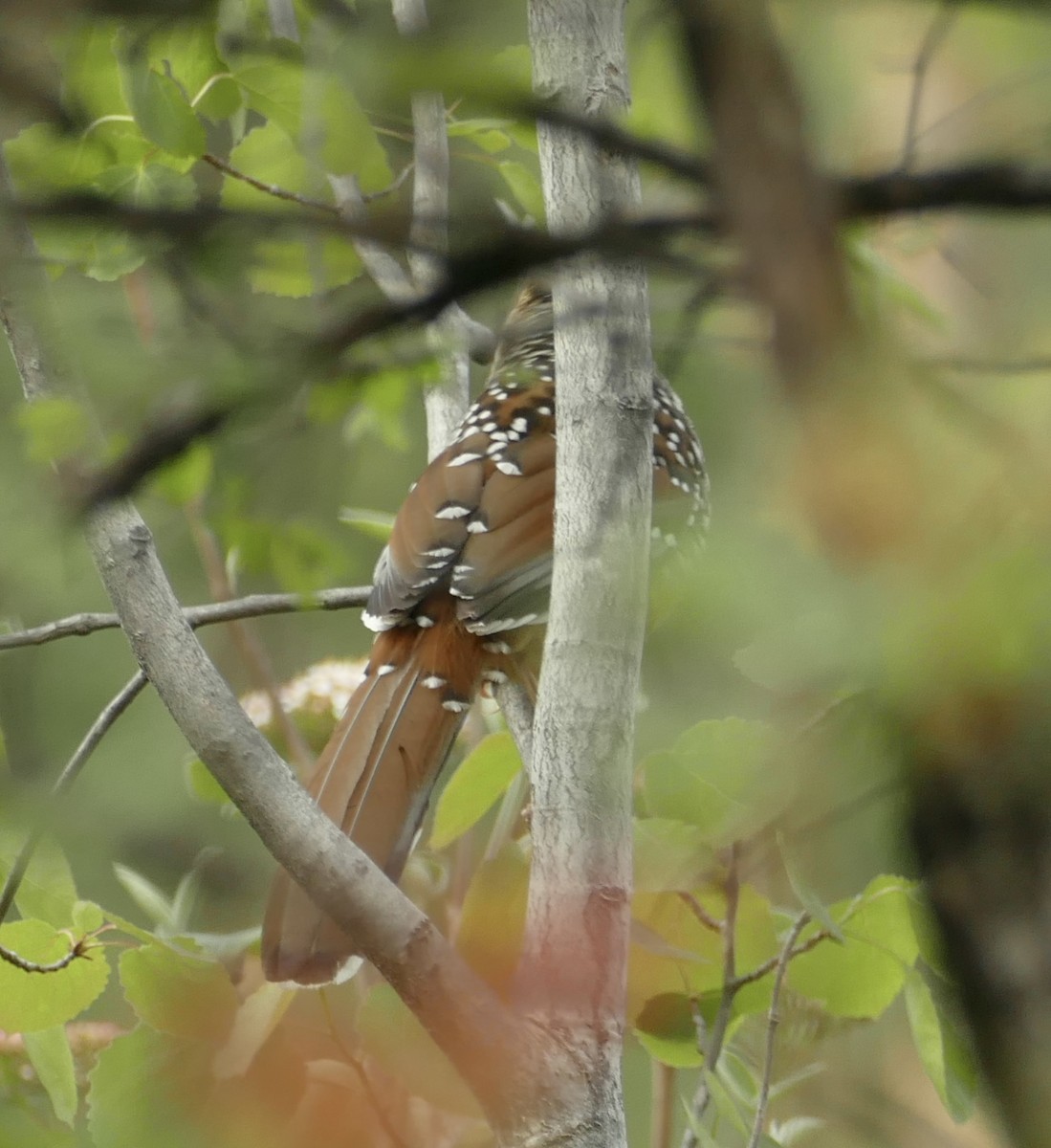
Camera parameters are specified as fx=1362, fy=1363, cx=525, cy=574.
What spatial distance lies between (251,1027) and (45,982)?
8.9 inches

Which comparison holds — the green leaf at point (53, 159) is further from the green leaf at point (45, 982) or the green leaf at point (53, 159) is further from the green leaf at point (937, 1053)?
the green leaf at point (937, 1053)

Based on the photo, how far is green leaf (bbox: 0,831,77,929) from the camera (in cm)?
153

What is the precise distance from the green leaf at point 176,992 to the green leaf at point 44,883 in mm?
120

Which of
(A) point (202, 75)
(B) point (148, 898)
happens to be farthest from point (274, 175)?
(B) point (148, 898)

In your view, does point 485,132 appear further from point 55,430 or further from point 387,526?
point 55,430

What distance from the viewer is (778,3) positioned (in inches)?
26.1

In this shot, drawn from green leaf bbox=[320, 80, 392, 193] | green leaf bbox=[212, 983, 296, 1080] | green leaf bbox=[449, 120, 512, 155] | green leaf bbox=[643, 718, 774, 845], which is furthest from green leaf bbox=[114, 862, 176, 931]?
green leaf bbox=[449, 120, 512, 155]

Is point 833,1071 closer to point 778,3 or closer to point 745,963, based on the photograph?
point 745,963

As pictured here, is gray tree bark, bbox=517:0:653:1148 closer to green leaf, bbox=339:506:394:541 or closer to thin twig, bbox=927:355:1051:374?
thin twig, bbox=927:355:1051:374

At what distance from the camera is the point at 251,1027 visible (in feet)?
4.91

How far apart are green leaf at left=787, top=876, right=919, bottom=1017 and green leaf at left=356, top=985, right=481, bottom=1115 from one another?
0.39 meters

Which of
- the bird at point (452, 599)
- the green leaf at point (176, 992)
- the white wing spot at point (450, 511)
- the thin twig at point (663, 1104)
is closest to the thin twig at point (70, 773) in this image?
the green leaf at point (176, 992)

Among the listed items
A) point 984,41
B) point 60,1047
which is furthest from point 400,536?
point 984,41

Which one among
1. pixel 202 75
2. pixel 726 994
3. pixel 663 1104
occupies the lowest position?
pixel 663 1104
